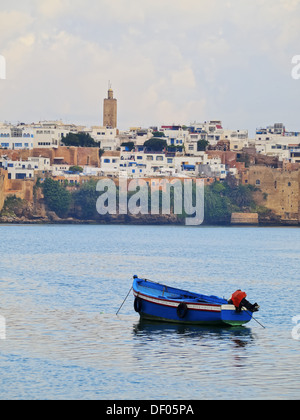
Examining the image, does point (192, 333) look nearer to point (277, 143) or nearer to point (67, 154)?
point (67, 154)

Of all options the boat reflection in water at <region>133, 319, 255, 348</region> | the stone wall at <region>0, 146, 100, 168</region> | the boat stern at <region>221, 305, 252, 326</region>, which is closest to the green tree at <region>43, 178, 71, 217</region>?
the stone wall at <region>0, 146, 100, 168</region>

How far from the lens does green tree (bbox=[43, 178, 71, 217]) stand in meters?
94.2

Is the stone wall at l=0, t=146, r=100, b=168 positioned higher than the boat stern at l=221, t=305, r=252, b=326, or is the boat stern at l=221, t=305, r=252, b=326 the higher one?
the stone wall at l=0, t=146, r=100, b=168

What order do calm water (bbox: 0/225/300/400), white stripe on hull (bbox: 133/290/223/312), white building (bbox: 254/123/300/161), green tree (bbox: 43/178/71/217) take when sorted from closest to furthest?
1. calm water (bbox: 0/225/300/400)
2. white stripe on hull (bbox: 133/290/223/312)
3. green tree (bbox: 43/178/71/217)
4. white building (bbox: 254/123/300/161)

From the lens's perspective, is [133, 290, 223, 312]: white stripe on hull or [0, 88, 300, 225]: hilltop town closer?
[133, 290, 223, 312]: white stripe on hull

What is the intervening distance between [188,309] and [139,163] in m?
81.3

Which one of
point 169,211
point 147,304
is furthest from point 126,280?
point 169,211

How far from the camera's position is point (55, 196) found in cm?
9419

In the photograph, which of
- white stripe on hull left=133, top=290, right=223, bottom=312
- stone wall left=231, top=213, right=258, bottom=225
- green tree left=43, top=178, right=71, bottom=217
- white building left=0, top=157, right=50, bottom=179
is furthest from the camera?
stone wall left=231, top=213, right=258, bottom=225

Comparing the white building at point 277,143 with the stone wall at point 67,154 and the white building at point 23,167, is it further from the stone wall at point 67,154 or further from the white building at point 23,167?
the white building at point 23,167

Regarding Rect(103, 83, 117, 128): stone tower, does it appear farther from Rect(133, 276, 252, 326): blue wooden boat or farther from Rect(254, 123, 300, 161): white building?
Rect(133, 276, 252, 326): blue wooden boat

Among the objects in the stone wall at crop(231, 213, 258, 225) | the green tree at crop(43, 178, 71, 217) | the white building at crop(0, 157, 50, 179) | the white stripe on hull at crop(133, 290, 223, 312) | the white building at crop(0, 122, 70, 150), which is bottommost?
the stone wall at crop(231, 213, 258, 225)

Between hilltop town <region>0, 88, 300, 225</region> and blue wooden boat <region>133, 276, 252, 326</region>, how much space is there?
70.6m
